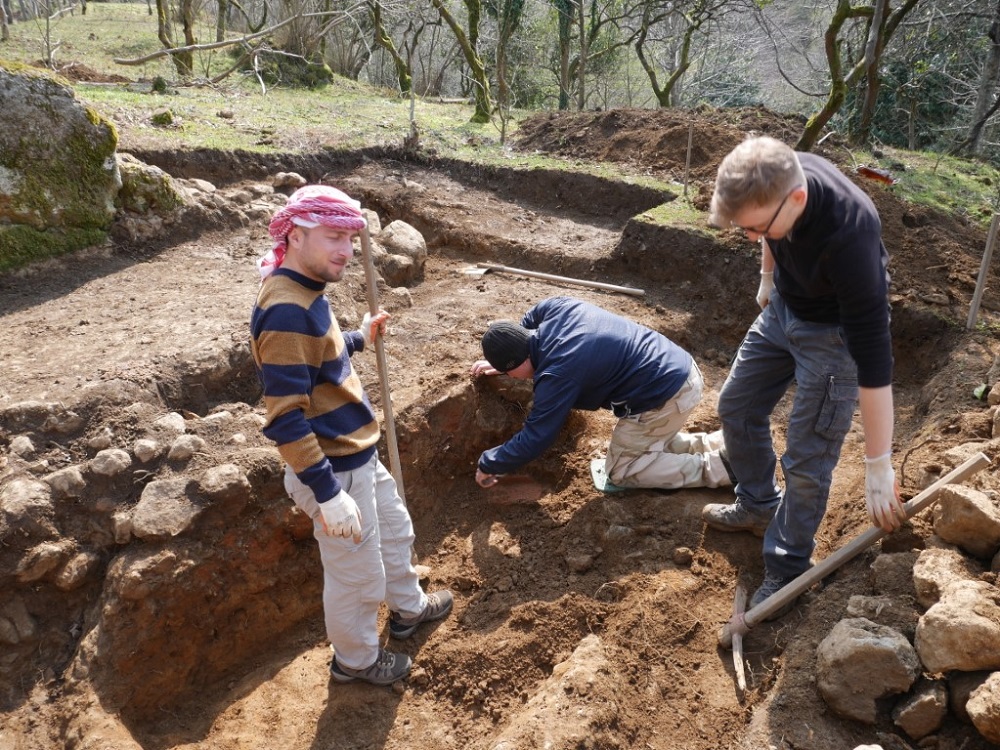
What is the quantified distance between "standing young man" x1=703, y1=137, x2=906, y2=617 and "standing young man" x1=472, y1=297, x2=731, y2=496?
1.45 feet

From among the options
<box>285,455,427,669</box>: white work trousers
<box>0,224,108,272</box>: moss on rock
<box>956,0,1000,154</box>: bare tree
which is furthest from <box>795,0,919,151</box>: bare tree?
<box>0,224,108,272</box>: moss on rock

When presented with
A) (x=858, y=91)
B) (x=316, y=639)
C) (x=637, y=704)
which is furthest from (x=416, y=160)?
(x=858, y=91)

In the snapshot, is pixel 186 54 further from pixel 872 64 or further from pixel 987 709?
pixel 987 709

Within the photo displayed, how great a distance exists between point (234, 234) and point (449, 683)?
4.36m

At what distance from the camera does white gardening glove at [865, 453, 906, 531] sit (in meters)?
2.47

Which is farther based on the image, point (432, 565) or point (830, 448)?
point (432, 565)

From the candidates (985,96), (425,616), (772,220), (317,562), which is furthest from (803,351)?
(985,96)

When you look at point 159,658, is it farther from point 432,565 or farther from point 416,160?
point 416,160

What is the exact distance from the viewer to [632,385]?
151 inches

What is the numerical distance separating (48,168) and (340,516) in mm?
4339

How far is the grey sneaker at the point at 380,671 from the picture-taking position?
3.24 m

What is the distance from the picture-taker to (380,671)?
3.26 m

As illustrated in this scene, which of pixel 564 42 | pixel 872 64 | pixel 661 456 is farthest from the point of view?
pixel 564 42

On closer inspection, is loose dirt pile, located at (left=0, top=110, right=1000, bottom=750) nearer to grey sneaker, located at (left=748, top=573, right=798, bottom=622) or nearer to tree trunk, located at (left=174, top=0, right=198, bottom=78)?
grey sneaker, located at (left=748, top=573, right=798, bottom=622)
